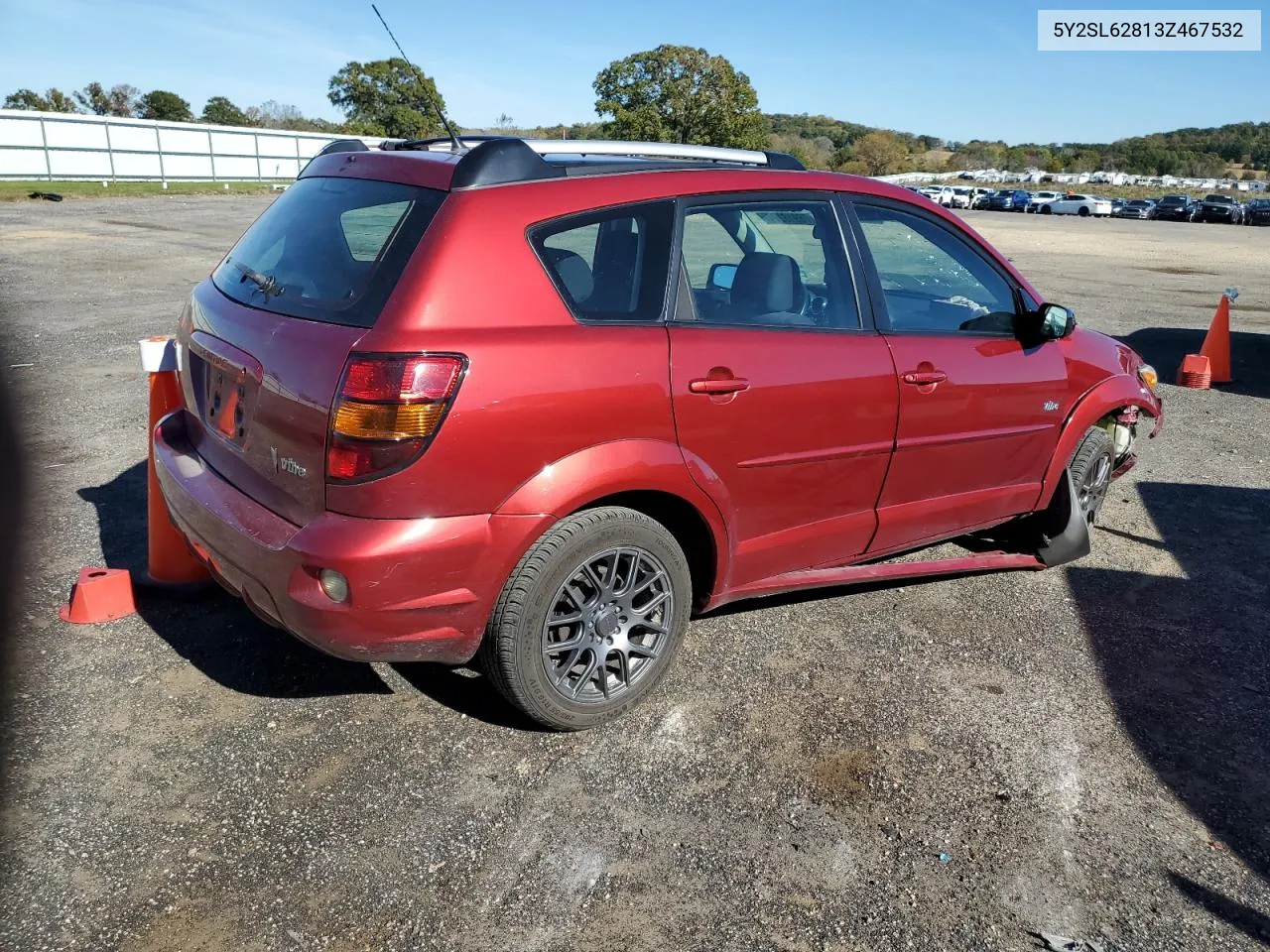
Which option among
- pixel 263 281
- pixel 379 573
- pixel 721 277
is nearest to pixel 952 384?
pixel 721 277

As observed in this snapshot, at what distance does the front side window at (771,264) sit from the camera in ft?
11.3

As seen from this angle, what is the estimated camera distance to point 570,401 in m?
2.94

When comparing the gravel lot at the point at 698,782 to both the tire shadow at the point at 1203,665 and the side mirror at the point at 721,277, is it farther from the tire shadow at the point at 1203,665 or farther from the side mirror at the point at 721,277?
the side mirror at the point at 721,277

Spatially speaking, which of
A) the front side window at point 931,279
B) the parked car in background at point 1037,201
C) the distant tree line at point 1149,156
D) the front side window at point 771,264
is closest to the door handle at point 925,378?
the front side window at point 931,279

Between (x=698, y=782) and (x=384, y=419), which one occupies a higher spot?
(x=384, y=419)

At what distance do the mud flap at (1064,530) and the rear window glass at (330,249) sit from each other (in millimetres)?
3327

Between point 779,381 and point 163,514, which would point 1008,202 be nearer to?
point 779,381

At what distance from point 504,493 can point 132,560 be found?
2.53 m

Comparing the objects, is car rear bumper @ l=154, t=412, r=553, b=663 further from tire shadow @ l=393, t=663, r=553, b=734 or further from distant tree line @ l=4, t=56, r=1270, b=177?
distant tree line @ l=4, t=56, r=1270, b=177

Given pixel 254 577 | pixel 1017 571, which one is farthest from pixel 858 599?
pixel 254 577

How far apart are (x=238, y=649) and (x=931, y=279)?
3199 mm

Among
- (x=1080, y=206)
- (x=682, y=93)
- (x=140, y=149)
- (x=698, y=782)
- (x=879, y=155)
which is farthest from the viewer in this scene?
(x=879, y=155)

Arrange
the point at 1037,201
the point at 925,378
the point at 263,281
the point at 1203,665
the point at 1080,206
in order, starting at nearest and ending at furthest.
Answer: the point at 263,281, the point at 925,378, the point at 1203,665, the point at 1080,206, the point at 1037,201

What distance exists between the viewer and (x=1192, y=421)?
8.00 metres
